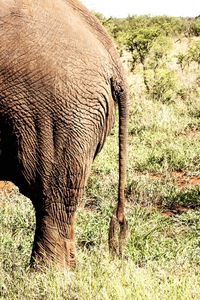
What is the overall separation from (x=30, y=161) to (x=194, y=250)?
5.38ft

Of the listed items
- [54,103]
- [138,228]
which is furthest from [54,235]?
[138,228]

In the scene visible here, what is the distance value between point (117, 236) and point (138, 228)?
1.07 m

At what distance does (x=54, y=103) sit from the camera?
3391mm

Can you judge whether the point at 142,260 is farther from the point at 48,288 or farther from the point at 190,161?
the point at 190,161

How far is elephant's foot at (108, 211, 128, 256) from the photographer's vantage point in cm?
384

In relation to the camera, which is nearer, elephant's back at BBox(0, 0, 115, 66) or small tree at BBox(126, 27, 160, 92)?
elephant's back at BBox(0, 0, 115, 66)

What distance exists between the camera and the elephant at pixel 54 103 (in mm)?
3307

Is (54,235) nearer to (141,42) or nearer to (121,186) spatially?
(121,186)

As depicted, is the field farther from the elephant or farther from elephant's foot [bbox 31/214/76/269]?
the elephant

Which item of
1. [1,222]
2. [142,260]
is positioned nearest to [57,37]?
[142,260]

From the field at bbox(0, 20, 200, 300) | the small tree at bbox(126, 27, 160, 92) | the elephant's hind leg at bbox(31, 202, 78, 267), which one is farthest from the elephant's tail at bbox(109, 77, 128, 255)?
the small tree at bbox(126, 27, 160, 92)

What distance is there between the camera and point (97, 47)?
355cm

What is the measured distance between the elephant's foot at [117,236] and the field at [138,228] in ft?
0.27

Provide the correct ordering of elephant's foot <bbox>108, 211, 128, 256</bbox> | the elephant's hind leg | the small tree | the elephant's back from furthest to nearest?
1. the small tree
2. elephant's foot <bbox>108, 211, 128, 256</bbox>
3. the elephant's hind leg
4. the elephant's back
